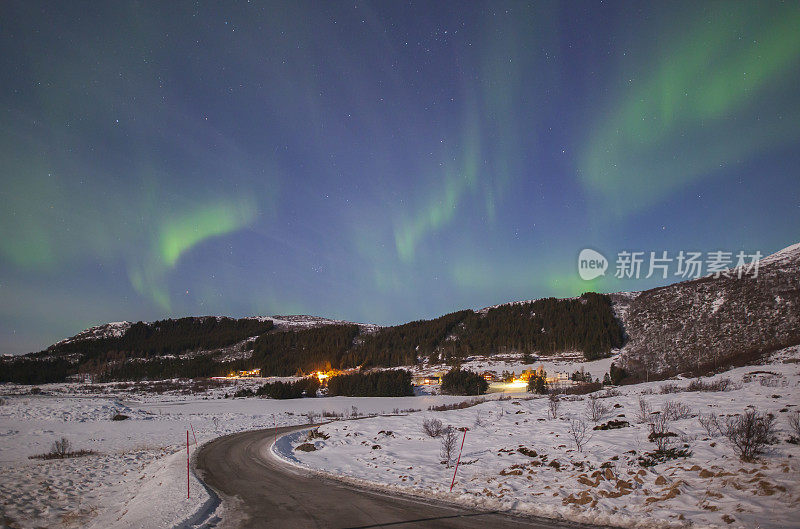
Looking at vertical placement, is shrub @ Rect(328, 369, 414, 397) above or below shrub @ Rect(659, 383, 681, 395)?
below

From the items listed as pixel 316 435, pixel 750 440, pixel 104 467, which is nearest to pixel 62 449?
pixel 104 467

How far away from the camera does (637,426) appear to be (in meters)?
15.5

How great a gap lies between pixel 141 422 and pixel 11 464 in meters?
17.2

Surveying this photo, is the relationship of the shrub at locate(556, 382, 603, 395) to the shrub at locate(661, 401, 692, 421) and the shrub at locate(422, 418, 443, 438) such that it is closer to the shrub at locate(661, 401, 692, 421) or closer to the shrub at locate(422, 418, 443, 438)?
the shrub at locate(661, 401, 692, 421)

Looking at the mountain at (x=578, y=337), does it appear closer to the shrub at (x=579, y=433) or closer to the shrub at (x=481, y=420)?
the shrub at (x=481, y=420)

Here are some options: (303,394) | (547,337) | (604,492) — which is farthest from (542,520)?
(547,337)

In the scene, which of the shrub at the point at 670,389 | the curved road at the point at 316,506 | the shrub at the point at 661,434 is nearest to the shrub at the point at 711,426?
the shrub at the point at 661,434

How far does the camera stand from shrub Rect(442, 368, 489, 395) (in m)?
56.7

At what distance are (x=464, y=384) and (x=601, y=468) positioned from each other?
1927 inches

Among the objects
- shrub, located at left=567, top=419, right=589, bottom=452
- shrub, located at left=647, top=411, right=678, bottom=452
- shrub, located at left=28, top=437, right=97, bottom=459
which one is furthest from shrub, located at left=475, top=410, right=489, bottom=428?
shrub, located at left=28, top=437, right=97, bottom=459

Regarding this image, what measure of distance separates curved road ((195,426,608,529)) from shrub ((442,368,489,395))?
44460 mm

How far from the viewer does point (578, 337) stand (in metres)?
96.8

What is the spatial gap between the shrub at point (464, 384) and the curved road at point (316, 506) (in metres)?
44.5

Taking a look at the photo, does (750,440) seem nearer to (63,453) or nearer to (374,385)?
(63,453)
